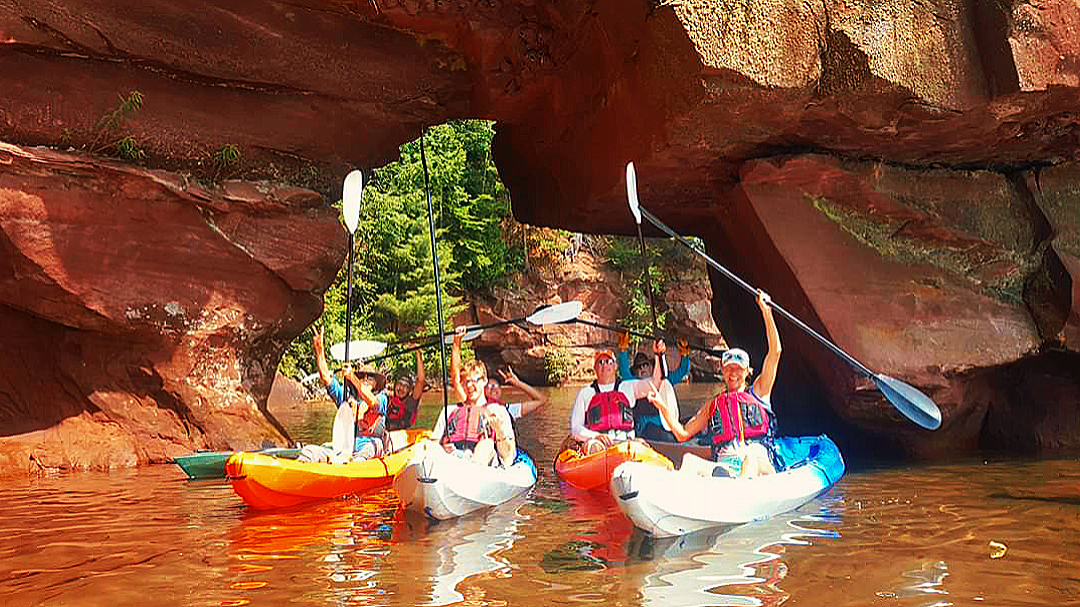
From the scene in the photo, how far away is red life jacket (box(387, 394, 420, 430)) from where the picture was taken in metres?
9.38

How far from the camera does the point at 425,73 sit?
8922 mm

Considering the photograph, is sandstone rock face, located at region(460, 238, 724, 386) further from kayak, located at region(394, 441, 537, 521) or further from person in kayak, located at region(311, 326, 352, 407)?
kayak, located at region(394, 441, 537, 521)

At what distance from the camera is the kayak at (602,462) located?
5.96 metres

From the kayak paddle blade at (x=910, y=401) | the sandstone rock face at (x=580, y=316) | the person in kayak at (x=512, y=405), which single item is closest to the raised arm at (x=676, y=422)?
the person in kayak at (x=512, y=405)

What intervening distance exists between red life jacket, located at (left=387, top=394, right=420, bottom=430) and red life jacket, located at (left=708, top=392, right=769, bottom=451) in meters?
4.65

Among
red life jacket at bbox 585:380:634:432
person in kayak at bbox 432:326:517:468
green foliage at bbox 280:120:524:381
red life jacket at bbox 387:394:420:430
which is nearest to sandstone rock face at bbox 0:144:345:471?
red life jacket at bbox 387:394:420:430

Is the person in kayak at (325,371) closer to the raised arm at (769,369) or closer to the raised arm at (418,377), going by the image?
the raised arm at (418,377)

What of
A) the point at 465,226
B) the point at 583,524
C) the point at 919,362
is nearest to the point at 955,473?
the point at 919,362

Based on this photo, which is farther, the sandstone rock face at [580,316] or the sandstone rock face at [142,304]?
the sandstone rock face at [580,316]

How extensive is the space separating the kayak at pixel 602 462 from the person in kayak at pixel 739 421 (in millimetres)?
550

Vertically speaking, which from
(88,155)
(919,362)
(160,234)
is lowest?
(919,362)

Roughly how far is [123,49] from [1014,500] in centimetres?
789

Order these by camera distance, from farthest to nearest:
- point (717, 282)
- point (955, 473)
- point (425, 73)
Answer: point (717, 282) → point (425, 73) → point (955, 473)

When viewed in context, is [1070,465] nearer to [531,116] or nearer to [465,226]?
[531,116]
